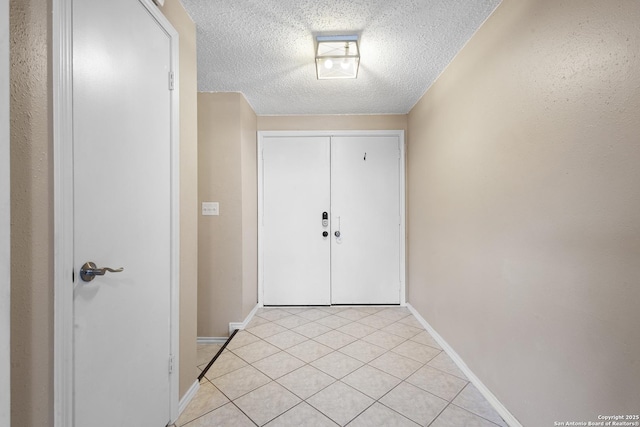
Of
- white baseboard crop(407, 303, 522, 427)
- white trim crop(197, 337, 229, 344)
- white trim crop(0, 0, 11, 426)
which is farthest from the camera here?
white trim crop(197, 337, 229, 344)

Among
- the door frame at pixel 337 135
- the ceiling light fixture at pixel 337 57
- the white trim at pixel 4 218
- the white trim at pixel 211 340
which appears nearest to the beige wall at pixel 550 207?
the ceiling light fixture at pixel 337 57

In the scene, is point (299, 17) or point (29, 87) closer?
point (29, 87)

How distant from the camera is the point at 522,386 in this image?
1.32 m

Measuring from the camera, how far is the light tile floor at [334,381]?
148 centimetres

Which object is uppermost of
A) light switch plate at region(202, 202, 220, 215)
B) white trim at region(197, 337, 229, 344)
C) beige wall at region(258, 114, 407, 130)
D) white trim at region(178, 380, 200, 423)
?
beige wall at region(258, 114, 407, 130)

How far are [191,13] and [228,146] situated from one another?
3.75 feet

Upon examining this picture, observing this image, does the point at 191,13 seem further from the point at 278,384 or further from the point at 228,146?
the point at 278,384

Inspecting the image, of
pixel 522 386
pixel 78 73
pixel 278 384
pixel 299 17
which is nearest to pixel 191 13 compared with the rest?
pixel 299 17

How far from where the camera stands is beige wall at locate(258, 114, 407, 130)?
3201mm

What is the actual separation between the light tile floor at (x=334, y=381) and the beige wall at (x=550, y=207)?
0.30 metres

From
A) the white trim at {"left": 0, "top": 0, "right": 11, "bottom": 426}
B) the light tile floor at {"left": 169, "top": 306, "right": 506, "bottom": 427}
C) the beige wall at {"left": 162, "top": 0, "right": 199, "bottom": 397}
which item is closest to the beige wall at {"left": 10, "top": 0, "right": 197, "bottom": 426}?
the white trim at {"left": 0, "top": 0, "right": 11, "bottom": 426}

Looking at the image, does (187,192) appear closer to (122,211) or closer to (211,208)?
(122,211)

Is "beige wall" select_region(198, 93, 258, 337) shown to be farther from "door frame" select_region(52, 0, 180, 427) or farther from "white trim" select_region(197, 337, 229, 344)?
"door frame" select_region(52, 0, 180, 427)

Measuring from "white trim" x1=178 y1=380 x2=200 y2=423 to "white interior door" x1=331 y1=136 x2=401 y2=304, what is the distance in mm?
1818
